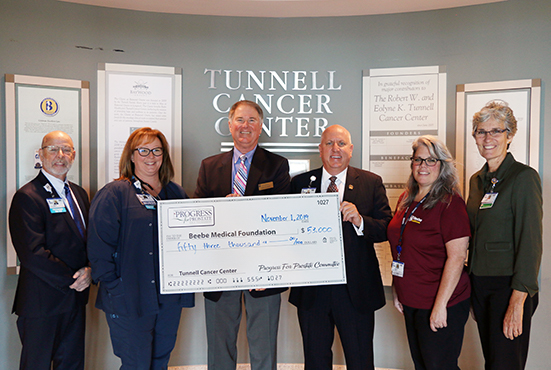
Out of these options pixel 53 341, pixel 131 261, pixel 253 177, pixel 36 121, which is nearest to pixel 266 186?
pixel 253 177

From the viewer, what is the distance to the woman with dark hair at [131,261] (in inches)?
74.9

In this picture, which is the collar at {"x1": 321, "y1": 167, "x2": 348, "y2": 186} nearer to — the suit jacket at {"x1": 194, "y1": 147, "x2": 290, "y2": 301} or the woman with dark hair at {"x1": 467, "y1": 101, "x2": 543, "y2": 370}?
the suit jacket at {"x1": 194, "y1": 147, "x2": 290, "y2": 301}

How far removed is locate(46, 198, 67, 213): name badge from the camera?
7.13 ft

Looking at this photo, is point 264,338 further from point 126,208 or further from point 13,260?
point 13,260

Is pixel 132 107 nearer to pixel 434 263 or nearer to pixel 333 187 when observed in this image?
pixel 333 187

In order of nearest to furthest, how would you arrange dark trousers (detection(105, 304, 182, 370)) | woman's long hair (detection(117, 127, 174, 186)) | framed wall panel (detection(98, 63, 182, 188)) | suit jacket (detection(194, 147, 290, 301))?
dark trousers (detection(105, 304, 182, 370)) < woman's long hair (detection(117, 127, 174, 186)) < suit jacket (detection(194, 147, 290, 301)) < framed wall panel (detection(98, 63, 182, 188))

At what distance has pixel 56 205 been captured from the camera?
7.19 feet

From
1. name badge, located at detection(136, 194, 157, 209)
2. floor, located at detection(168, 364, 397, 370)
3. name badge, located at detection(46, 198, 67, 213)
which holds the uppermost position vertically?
name badge, located at detection(136, 194, 157, 209)

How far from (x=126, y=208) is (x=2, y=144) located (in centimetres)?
163

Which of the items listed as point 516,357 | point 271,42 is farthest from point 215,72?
point 516,357

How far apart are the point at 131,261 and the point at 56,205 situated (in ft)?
2.39

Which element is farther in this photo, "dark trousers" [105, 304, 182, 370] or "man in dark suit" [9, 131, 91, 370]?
"man in dark suit" [9, 131, 91, 370]

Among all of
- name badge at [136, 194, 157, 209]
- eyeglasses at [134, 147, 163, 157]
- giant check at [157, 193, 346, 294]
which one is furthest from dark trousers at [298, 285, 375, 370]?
eyeglasses at [134, 147, 163, 157]

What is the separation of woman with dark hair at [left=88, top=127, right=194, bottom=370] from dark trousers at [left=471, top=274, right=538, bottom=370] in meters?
1.82
